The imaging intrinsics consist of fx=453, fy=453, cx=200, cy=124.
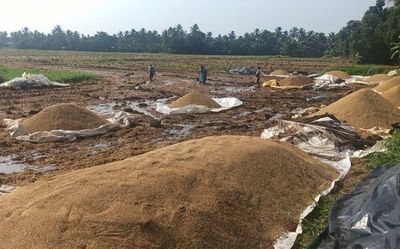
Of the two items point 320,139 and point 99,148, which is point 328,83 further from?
point 99,148

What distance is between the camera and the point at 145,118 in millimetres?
11867

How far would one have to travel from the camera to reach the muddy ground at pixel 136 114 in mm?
7918

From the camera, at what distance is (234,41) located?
7162cm

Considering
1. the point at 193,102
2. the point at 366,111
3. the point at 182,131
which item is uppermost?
the point at 366,111

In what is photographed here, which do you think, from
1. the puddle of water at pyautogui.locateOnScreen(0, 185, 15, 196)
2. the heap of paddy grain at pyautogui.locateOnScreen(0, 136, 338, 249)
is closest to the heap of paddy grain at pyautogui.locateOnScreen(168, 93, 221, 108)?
the puddle of water at pyautogui.locateOnScreen(0, 185, 15, 196)

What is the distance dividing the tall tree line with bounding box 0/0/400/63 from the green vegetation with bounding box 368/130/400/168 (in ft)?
104

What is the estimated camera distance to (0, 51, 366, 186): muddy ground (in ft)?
26.0

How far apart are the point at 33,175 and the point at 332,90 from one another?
16.9 metres

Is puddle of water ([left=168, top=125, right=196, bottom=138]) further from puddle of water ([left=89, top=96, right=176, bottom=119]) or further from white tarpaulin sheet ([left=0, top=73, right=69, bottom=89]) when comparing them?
white tarpaulin sheet ([left=0, top=73, right=69, bottom=89])

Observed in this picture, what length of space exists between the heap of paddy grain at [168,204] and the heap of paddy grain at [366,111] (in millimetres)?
5139

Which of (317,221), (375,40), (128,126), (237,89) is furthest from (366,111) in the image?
(375,40)

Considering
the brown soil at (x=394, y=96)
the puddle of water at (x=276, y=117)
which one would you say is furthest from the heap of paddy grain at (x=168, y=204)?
the brown soil at (x=394, y=96)

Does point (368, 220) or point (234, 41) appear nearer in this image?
point (368, 220)

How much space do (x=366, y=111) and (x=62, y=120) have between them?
6816mm
